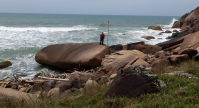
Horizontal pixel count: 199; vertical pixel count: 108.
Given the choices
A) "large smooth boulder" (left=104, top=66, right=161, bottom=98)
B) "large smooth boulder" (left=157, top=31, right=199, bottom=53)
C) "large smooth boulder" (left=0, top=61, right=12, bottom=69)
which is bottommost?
"large smooth boulder" (left=0, top=61, right=12, bottom=69)

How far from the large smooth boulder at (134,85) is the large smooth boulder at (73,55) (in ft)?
20.9

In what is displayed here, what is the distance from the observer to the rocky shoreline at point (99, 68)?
456 cm

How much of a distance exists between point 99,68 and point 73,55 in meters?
2.03

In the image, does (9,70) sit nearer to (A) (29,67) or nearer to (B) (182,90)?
(A) (29,67)

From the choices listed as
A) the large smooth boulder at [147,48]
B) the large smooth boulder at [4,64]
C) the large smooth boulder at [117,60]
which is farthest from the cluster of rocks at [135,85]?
the large smooth boulder at [147,48]

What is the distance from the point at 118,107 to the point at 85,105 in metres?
0.83

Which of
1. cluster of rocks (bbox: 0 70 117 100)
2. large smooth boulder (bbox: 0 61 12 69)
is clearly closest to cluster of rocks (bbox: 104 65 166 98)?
cluster of rocks (bbox: 0 70 117 100)

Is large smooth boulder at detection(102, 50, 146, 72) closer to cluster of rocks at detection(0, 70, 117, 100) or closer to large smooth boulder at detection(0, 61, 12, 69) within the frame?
cluster of rocks at detection(0, 70, 117, 100)

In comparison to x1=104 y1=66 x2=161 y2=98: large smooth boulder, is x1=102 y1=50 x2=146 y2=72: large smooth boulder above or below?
below

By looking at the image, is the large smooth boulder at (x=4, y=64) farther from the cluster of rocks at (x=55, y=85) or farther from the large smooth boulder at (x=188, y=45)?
the large smooth boulder at (x=188, y=45)

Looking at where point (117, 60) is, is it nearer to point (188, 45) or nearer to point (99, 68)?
point (99, 68)

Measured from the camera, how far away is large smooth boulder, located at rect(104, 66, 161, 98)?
434cm

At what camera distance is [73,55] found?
38.4 ft

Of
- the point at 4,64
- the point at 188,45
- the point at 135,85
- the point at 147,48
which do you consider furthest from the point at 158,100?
the point at 147,48
